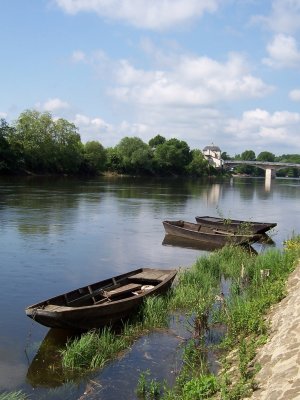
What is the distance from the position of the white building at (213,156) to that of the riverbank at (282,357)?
16104 cm

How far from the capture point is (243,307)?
12.1 metres

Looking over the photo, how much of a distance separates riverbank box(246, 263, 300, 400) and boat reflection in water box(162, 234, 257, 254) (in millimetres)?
15742

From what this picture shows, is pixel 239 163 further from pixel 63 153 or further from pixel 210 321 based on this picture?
pixel 210 321

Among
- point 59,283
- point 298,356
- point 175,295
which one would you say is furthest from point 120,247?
point 298,356

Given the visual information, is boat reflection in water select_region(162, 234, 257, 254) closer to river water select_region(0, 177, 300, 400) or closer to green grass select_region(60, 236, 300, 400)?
river water select_region(0, 177, 300, 400)

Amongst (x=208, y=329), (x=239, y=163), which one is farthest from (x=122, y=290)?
(x=239, y=163)

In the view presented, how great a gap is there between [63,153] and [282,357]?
9215 cm

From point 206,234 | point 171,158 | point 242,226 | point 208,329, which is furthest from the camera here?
point 171,158

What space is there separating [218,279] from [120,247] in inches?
369

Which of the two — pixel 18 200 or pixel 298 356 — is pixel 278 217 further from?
pixel 298 356

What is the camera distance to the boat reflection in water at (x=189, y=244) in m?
26.9

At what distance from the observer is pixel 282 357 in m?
7.93

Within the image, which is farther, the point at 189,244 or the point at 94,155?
the point at 94,155

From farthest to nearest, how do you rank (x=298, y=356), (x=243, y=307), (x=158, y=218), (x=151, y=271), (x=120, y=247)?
(x=158, y=218), (x=120, y=247), (x=151, y=271), (x=243, y=307), (x=298, y=356)
